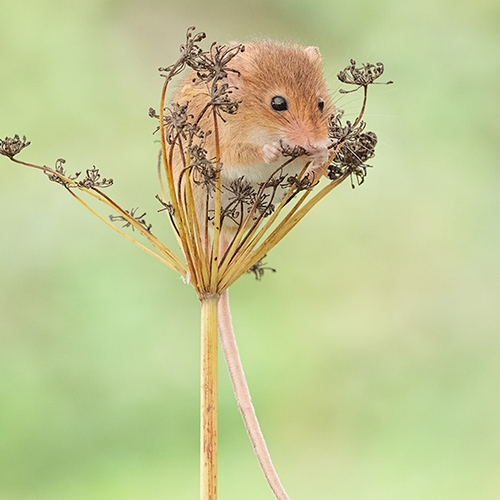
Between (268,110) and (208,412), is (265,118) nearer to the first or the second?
(268,110)

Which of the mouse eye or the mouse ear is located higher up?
the mouse ear

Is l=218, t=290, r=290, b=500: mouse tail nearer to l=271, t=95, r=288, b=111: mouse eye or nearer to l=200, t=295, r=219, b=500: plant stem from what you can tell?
l=200, t=295, r=219, b=500: plant stem

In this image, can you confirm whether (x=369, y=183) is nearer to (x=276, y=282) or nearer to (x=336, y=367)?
(x=276, y=282)

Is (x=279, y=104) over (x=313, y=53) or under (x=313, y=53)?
under

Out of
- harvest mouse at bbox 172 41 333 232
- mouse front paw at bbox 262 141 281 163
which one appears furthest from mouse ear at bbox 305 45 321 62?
mouse front paw at bbox 262 141 281 163

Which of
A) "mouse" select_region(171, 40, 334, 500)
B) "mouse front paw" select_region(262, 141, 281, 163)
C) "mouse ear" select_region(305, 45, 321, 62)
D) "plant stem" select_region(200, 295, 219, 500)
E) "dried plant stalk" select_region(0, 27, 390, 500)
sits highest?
"mouse ear" select_region(305, 45, 321, 62)

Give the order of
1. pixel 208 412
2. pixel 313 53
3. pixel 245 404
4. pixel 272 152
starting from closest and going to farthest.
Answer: pixel 208 412 → pixel 245 404 → pixel 272 152 → pixel 313 53

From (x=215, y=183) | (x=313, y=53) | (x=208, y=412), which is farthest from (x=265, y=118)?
(x=208, y=412)
